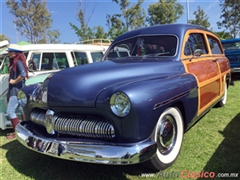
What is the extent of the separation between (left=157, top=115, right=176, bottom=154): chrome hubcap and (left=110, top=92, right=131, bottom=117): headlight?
464mm

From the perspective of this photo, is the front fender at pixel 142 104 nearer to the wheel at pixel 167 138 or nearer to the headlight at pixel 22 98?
the wheel at pixel 167 138

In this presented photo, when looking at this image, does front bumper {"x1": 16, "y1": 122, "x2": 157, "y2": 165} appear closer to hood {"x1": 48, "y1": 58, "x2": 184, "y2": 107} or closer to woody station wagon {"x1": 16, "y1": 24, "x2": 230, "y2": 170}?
woody station wagon {"x1": 16, "y1": 24, "x2": 230, "y2": 170}

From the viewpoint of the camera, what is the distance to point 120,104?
1.89m

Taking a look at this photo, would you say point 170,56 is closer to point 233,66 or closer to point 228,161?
point 228,161

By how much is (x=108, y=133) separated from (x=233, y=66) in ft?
25.8

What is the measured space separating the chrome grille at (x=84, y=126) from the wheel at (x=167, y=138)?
17.9 inches

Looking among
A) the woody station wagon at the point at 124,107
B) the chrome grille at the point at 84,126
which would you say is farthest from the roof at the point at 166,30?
the chrome grille at the point at 84,126

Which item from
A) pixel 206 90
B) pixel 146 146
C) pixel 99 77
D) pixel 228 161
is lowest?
pixel 228 161

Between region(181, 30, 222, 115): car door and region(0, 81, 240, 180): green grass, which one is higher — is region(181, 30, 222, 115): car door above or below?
above

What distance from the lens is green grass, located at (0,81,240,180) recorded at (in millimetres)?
2342

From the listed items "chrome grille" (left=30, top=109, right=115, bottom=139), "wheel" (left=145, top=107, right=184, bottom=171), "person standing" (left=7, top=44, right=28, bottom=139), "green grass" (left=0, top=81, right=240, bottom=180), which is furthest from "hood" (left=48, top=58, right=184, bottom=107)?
"person standing" (left=7, top=44, right=28, bottom=139)

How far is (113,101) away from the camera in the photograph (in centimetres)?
190

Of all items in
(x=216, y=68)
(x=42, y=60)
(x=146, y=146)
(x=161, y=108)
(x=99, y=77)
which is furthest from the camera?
(x=42, y=60)

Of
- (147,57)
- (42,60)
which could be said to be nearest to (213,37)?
→ (147,57)
